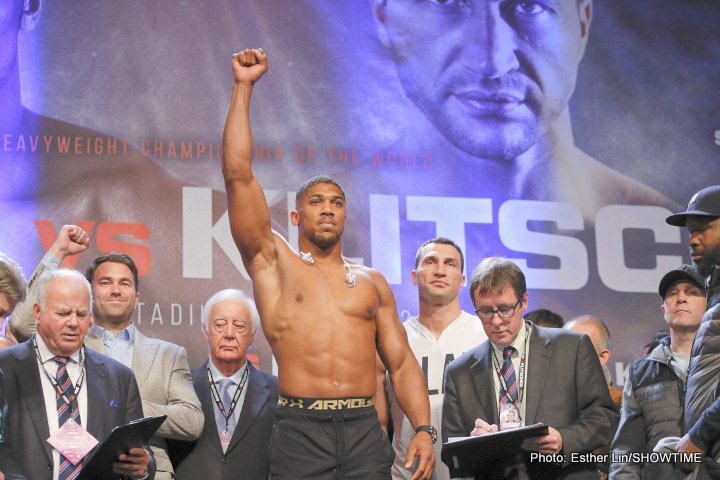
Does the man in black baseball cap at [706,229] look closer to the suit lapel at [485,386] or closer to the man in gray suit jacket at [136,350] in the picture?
the suit lapel at [485,386]

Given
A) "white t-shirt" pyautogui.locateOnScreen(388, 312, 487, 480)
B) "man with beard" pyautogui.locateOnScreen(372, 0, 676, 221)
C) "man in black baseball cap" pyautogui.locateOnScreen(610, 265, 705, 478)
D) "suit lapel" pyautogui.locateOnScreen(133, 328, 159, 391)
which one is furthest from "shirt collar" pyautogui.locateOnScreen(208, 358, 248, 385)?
"man with beard" pyautogui.locateOnScreen(372, 0, 676, 221)

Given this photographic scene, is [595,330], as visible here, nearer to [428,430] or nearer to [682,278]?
[682,278]

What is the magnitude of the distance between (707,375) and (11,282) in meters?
2.83

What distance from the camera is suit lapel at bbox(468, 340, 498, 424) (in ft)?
12.1

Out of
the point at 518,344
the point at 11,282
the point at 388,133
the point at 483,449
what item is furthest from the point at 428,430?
the point at 388,133

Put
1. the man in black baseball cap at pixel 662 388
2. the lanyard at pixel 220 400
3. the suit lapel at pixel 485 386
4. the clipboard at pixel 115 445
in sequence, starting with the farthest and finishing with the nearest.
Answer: the lanyard at pixel 220 400, the man in black baseball cap at pixel 662 388, the suit lapel at pixel 485 386, the clipboard at pixel 115 445

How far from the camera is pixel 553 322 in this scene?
17.1 ft

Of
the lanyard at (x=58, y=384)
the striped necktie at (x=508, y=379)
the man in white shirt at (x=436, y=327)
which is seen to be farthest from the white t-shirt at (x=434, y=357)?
the lanyard at (x=58, y=384)

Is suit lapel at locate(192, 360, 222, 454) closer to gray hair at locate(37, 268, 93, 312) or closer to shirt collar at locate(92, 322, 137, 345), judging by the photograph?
shirt collar at locate(92, 322, 137, 345)

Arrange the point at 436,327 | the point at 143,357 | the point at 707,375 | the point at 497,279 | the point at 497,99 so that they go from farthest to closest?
the point at 497,99 → the point at 436,327 → the point at 143,357 → the point at 497,279 → the point at 707,375

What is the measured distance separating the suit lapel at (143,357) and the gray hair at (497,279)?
4.93 feet

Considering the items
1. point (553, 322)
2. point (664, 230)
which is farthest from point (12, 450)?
point (664, 230)

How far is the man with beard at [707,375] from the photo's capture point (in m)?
3.14

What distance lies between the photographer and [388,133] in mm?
6234
